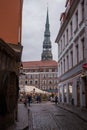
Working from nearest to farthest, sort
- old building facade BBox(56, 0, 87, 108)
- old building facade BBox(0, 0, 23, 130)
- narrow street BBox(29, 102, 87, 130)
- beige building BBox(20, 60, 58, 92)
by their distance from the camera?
old building facade BBox(0, 0, 23, 130) < narrow street BBox(29, 102, 87, 130) < old building facade BBox(56, 0, 87, 108) < beige building BBox(20, 60, 58, 92)

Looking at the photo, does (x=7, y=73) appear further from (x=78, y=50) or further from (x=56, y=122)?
(x=78, y=50)

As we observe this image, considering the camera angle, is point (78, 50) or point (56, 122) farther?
point (78, 50)

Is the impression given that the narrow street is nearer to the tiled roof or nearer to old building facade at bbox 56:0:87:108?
old building facade at bbox 56:0:87:108

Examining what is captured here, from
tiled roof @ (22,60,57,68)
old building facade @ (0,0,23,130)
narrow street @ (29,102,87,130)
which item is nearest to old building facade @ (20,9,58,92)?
tiled roof @ (22,60,57,68)

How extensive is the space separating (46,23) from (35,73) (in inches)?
1333

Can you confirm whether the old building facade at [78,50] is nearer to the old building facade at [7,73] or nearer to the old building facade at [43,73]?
the old building facade at [7,73]

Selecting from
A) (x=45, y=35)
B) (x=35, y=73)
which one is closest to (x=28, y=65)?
(x=35, y=73)

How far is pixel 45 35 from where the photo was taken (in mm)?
147750

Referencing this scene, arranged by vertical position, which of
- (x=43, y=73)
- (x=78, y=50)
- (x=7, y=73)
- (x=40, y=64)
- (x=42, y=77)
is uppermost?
(x=40, y=64)

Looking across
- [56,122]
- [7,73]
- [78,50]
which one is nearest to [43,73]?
[78,50]

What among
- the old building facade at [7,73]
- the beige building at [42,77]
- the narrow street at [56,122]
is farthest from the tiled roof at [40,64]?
the old building facade at [7,73]

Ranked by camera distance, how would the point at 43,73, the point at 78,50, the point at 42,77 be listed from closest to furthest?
the point at 78,50 < the point at 42,77 < the point at 43,73

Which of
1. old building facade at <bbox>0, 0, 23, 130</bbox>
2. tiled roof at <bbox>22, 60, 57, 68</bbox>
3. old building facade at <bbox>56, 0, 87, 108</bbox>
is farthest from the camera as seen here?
tiled roof at <bbox>22, 60, 57, 68</bbox>

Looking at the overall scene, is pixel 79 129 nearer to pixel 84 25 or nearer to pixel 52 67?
pixel 84 25
